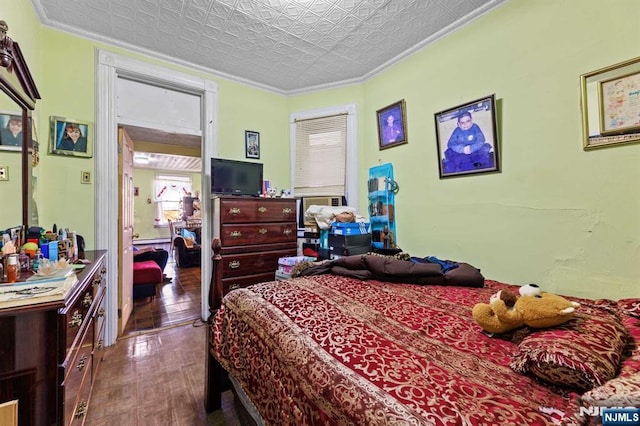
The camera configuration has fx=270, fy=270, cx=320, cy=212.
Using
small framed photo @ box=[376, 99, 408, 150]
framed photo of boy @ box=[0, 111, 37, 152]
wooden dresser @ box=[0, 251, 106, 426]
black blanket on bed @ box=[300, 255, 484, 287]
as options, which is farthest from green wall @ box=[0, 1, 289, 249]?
small framed photo @ box=[376, 99, 408, 150]

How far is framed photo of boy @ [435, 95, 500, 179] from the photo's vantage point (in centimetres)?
206

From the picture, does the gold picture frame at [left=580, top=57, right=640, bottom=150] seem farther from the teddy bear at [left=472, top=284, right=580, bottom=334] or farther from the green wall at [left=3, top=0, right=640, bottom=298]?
the teddy bear at [left=472, top=284, right=580, bottom=334]

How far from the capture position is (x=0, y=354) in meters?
0.89

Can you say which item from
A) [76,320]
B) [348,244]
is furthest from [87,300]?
[348,244]

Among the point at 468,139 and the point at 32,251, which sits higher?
the point at 468,139

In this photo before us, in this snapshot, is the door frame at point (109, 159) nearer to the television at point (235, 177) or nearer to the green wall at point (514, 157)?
the green wall at point (514, 157)

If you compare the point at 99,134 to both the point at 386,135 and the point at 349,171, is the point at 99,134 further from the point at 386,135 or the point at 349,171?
the point at 386,135

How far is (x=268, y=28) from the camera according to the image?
2375 millimetres

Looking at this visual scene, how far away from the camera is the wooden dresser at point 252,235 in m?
2.75

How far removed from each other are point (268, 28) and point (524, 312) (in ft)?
8.87

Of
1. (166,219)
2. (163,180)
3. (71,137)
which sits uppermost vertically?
(163,180)

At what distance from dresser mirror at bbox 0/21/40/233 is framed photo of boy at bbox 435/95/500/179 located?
2.89m

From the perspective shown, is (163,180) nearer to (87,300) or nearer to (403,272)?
(87,300)

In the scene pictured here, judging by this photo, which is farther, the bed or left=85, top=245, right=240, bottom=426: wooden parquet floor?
left=85, top=245, right=240, bottom=426: wooden parquet floor
